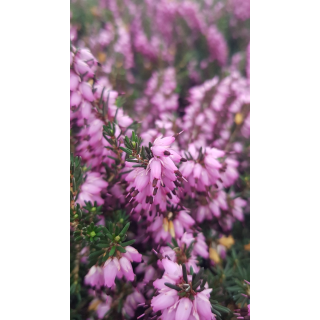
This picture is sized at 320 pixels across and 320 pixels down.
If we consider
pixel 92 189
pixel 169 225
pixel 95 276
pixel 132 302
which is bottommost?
pixel 132 302

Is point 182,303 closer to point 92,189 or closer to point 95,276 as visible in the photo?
point 95,276

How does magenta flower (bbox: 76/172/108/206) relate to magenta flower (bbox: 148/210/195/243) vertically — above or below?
above

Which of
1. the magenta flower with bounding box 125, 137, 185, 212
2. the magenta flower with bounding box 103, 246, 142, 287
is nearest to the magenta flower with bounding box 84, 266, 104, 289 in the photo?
the magenta flower with bounding box 103, 246, 142, 287

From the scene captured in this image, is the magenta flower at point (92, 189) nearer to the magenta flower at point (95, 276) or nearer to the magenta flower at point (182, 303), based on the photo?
the magenta flower at point (95, 276)

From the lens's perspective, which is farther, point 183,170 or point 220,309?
point 183,170

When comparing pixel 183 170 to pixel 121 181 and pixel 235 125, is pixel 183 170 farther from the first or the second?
pixel 235 125

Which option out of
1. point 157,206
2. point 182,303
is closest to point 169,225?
point 157,206

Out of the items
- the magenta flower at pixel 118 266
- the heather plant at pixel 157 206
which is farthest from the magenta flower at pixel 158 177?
the magenta flower at pixel 118 266

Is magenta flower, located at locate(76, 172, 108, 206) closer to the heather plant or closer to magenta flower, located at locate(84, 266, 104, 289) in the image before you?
the heather plant

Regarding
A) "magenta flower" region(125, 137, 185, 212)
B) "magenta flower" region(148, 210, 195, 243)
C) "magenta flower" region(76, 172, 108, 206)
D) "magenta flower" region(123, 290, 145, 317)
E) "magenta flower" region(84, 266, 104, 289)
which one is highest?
"magenta flower" region(125, 137, 185, 212)

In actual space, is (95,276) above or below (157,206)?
below
